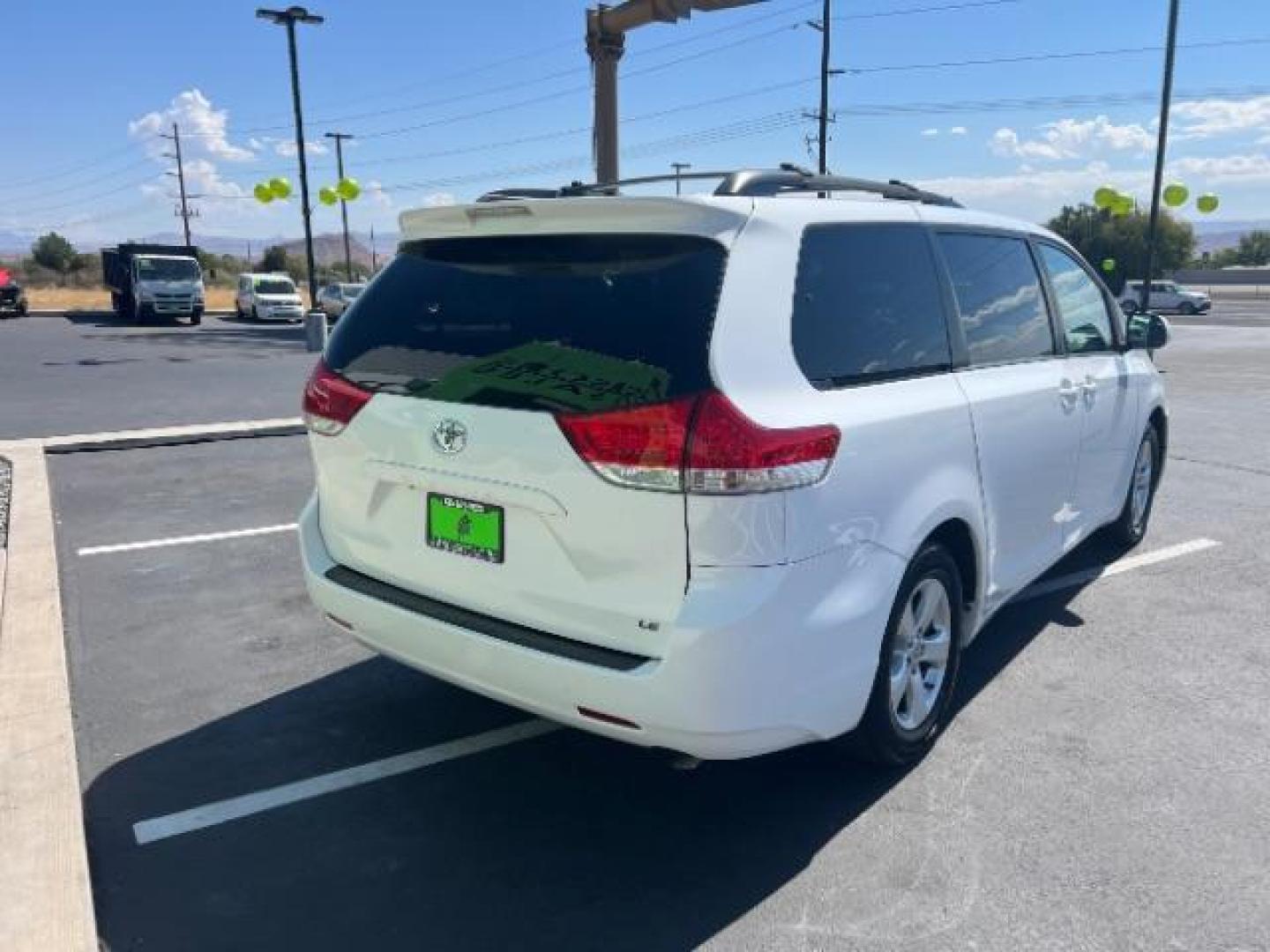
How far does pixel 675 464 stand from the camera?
8.25ft

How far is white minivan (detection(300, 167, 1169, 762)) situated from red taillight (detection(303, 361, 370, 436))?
12 mm

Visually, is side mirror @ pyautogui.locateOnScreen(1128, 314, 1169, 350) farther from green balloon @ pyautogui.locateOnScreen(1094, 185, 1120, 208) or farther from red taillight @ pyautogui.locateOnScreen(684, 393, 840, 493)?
green balloon @ pyautogui.locateOnScreen(1094, 185, 1120, 208)

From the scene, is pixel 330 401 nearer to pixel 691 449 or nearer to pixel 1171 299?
pixel 691 449

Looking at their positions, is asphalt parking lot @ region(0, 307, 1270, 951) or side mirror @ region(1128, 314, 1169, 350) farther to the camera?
side mirror @ region(1128, 314, 1169, 350)

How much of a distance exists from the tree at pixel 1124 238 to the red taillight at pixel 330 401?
68.8 meters

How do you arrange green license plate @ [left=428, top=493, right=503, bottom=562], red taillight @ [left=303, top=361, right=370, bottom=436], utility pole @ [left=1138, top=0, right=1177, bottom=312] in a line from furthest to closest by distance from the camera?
utility pole @ [left=1138, top=0, right=1177, bottom=312], red taillight @ [left=303, top=361, right=370, bottom=436], green license plate @ [left=428, top=493, right=503, bottom=562]

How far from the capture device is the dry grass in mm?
44156

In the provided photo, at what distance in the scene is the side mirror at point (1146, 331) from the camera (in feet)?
17.8

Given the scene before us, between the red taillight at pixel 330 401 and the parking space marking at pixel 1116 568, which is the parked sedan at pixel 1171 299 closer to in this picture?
the parking space marking at pixel 1116 568

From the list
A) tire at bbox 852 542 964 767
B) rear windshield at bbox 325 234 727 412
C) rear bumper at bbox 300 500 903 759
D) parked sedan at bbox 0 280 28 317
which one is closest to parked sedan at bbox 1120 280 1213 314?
tire at bbox 852 542 964 767

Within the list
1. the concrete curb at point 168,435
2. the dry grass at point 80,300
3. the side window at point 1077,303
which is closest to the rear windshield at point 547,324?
the side window at point 1077,303

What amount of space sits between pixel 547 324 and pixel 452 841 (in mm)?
1573

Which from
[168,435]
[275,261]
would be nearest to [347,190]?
[168,435]

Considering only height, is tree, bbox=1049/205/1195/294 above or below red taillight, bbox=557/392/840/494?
above
